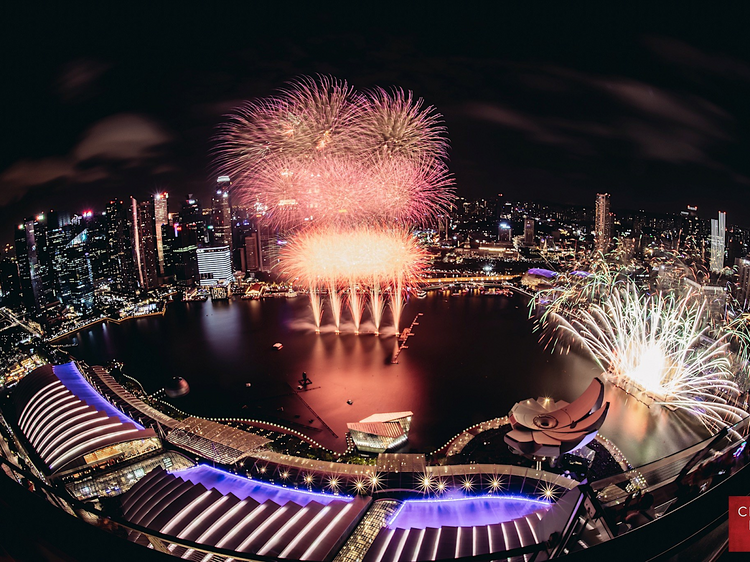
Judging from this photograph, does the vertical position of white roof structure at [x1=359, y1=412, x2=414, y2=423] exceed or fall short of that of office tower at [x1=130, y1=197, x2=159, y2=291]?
it falls short

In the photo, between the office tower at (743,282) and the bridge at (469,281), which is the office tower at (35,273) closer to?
the bridge at (469,281)

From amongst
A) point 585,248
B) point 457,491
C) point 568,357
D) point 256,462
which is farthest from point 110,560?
point 585,248

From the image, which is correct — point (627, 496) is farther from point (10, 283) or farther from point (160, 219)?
point (160, 219)

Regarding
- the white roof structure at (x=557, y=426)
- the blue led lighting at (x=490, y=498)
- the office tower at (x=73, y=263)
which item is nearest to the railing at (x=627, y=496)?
the blue led lighting at (x=490, y=498)

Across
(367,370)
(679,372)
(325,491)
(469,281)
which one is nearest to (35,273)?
(367,370)

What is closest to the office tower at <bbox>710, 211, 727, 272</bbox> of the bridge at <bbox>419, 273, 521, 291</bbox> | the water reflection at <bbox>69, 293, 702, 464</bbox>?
the water reflection at <bbox>69, 293, 702, 464</bbox>

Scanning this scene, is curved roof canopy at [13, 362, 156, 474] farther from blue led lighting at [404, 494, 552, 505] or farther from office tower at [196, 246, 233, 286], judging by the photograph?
office tower at [196, 246, 233, 286]
